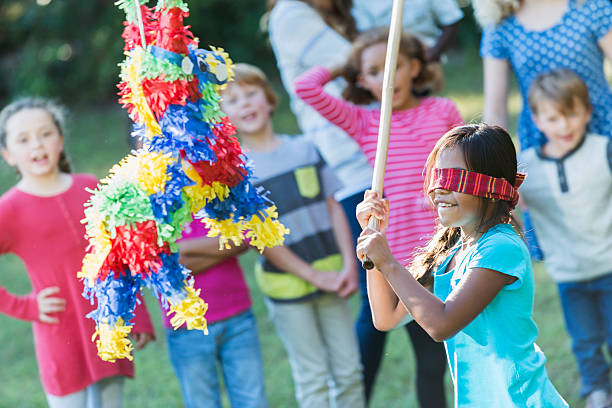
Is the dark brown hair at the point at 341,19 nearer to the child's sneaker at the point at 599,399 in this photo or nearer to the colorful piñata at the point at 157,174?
the colorful piñata at the point at 157,174

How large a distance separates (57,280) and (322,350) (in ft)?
3.38

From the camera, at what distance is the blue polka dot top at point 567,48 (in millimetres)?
3131

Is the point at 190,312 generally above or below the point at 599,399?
above

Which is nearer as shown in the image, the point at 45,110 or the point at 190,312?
the point at 190,312

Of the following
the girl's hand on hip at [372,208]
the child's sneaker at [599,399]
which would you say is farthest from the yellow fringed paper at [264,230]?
the child's sneaker at [599,399]

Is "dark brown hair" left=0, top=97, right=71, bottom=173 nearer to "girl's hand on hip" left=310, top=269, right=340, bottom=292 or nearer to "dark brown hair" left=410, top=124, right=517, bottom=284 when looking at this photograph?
"girl's hand on hip" left=310, top=269, right=340, bottom=292

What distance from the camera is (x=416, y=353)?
308 centimetres

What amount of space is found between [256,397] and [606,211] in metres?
1.48

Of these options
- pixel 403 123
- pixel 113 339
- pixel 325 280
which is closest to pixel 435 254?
pixel 113 339

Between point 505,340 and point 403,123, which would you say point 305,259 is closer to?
point 403,123

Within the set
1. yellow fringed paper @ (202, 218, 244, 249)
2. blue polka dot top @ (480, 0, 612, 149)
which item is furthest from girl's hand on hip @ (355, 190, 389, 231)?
blue polka dot top @ (480, 0, 612, 149)

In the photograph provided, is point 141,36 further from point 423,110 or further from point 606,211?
point 606,211

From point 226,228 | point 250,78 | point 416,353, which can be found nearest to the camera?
point 226,228

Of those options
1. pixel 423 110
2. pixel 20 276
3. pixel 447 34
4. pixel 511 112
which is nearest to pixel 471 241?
pixel 423 110
